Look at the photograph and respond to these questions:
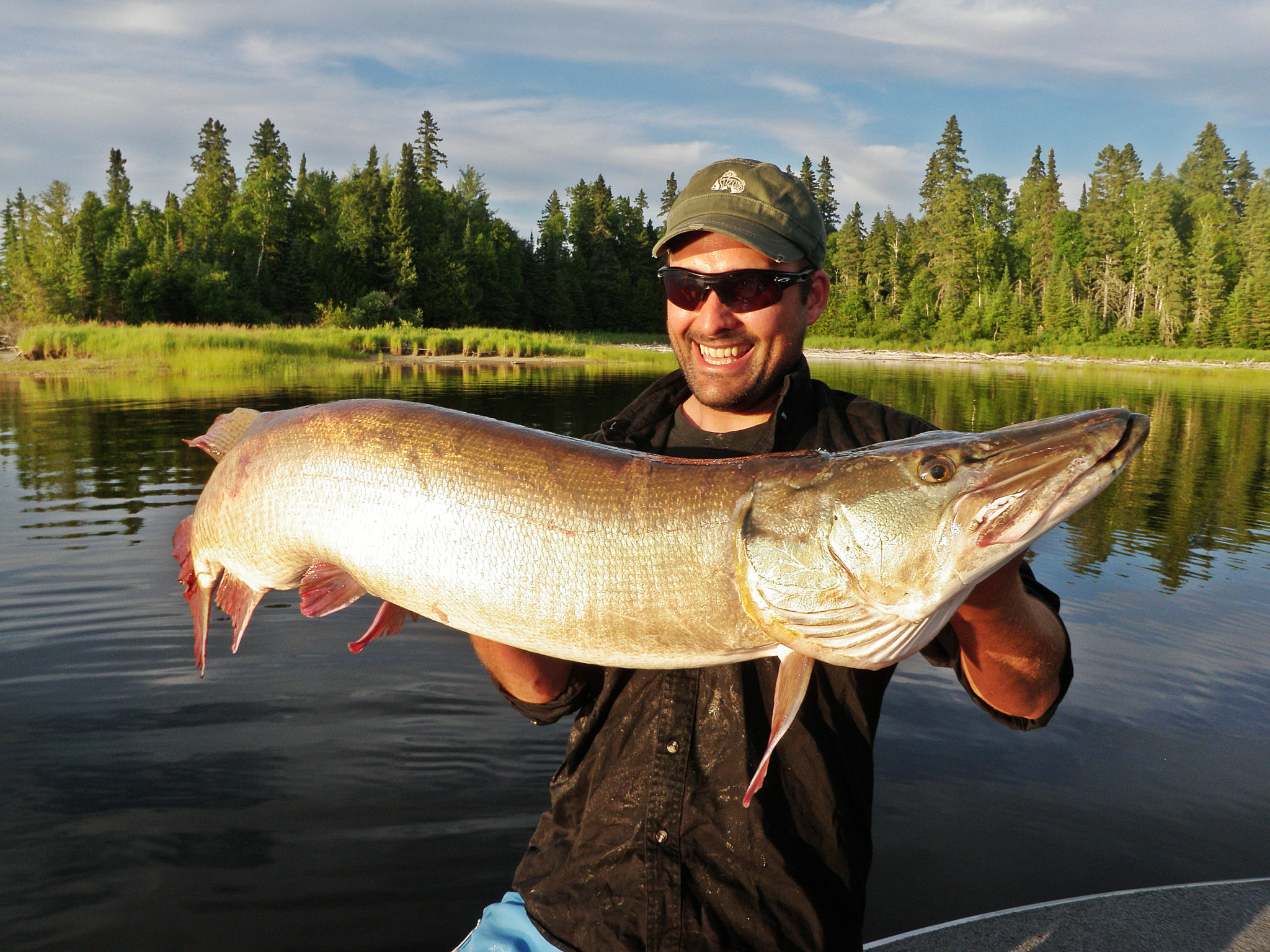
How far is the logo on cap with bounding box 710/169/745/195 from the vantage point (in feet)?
7.36

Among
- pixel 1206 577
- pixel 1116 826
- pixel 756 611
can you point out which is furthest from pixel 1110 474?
pixel 1206 577

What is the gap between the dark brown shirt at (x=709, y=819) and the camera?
5.83ft

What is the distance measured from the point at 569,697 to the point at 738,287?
3.84 feet

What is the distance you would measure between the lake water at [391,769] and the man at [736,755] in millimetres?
2324

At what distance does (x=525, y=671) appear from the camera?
2.03 metres

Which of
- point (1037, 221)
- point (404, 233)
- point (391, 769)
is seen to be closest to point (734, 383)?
point (391, 769)

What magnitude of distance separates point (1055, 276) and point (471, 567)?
228 feet

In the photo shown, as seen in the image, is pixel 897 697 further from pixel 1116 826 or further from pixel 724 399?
pixel 724 399

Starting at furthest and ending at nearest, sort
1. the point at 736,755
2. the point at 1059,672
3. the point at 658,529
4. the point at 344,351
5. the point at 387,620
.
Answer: the point at 344,351
the point at 387,620
the point at 1059,672
the point at 736,755
the point at 658,529

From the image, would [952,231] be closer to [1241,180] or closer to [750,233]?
[1241,180]

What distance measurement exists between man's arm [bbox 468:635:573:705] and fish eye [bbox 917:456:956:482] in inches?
37.1

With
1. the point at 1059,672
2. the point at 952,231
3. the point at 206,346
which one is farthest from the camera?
the point at 952,231

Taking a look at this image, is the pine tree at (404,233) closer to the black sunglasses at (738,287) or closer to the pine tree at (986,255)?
the pine tree at (986,255)

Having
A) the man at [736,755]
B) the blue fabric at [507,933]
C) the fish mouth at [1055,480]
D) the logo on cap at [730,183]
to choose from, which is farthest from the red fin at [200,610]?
the fish mouth at [1055,480]
